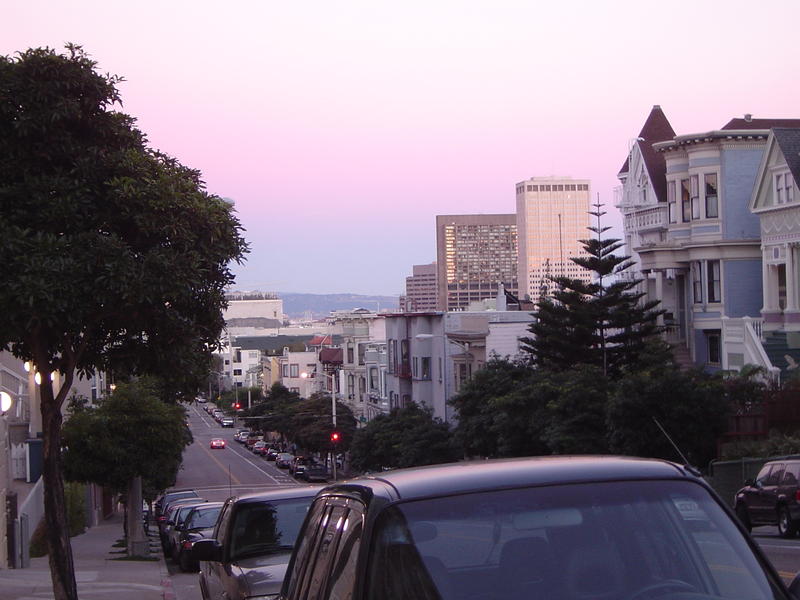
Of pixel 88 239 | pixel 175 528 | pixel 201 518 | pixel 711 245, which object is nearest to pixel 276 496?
pixel 88 239

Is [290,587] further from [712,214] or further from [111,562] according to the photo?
[712,214]

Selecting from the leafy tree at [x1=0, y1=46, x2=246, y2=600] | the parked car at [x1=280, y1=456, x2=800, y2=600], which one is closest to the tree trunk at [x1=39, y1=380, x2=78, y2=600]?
the leafy tree at [x1=0, y1=46, x2=246, y2=600]

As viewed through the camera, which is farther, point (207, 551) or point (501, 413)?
point (501, 413)

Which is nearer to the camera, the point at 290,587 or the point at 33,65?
the point at 290,587

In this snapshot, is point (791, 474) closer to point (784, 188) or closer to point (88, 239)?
point (88, 239)

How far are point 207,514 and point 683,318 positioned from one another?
89.8 ft

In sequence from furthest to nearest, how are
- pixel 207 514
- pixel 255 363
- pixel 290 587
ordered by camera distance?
pixel 255 363 < pixel 207 514 < pixel 290 587

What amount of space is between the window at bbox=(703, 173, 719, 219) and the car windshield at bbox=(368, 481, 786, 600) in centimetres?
3968

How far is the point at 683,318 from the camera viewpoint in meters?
45.5

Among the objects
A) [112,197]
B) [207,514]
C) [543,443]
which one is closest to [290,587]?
[112,197]

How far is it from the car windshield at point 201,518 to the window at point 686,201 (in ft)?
87.1

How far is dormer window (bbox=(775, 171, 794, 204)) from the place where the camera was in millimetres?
37750

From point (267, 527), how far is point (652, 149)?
4086 centimetres

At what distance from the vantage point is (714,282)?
4294 centimetres
